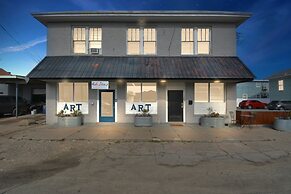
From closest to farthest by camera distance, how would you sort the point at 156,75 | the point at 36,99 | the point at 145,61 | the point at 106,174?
the point at 106,174 < the point at 156,75 < the point at 145,61 < the point at 36,99

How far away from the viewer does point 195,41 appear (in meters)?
15.8

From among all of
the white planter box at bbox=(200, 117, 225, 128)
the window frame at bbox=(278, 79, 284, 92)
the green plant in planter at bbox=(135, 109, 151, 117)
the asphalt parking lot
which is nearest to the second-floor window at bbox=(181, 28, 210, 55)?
the white planter box at bbox=(200, 117, 225, 128)

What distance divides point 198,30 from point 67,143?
12123mm

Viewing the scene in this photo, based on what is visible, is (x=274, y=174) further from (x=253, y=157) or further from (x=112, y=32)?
(x=112, y=32)

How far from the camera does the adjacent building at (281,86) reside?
3127 cm

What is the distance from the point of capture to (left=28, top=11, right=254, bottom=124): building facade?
14930mm

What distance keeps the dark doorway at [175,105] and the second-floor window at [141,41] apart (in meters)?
3.47

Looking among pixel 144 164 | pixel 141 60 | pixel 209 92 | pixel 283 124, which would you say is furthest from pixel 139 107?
pixel 283 124

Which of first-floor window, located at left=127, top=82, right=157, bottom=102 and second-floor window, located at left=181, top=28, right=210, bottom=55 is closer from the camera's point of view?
first-floor window, located at left=127, top=82, right=157, bottom=102

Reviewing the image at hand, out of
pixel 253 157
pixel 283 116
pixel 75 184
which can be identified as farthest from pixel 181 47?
pixel 75 184

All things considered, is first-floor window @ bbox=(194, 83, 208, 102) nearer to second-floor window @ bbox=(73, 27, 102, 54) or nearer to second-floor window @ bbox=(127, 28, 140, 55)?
second-floor window @ bbox=(127, 28, 140, 55)

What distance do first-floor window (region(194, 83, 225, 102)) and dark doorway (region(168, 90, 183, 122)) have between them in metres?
1.20

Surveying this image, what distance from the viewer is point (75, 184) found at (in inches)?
195

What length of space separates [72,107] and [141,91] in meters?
5.14
